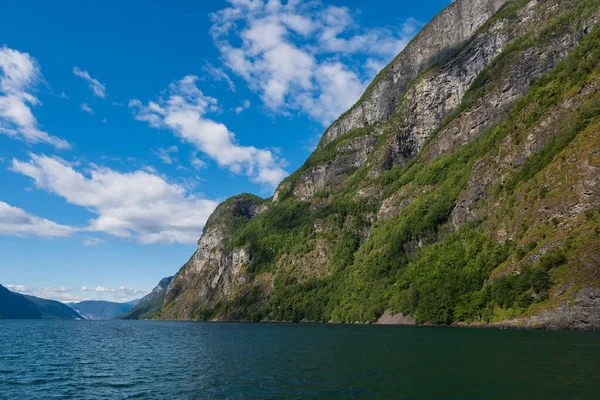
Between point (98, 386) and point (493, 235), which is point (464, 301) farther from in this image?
point (98, 386)

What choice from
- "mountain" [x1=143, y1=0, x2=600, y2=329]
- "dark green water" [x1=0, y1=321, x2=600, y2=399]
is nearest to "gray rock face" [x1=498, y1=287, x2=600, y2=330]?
"mountain" [x1=143, y1=0, x2=600, y2=329]

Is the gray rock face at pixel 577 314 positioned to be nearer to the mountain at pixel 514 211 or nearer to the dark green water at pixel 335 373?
the mountain at pixel 514 211

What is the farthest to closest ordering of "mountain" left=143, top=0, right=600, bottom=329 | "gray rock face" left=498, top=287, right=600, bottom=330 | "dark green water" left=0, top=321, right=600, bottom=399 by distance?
"mountain" left=143, top=0, right=600, bottom=329
"gray rock face" left=498, top=287, right=600, bottom=330
"dark green water" left=0, top=321, right=600, bottom=399

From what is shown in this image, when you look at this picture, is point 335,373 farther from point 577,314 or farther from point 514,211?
point 514,211

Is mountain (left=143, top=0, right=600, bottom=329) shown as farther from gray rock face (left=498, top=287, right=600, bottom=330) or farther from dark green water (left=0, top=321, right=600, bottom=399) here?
dark green water (left=0, top=321, right=600, bottom=399)

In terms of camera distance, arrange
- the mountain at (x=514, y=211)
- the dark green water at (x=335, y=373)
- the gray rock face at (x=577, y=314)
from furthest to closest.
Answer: the mountain at (x=514, y=211)
the gray rock face at (x=577, y=314)
the dark green water at (x=335, y=373)

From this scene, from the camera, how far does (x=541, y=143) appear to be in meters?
123

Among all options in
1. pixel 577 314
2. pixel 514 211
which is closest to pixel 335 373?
pixel 577 314

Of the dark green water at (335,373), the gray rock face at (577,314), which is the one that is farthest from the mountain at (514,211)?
the dark green water at (335,373)

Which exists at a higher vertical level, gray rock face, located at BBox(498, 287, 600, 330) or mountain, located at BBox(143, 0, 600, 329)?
mountain, located at BBox(143, 0, 600, 329)

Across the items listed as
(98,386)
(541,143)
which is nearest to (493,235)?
(541,143)

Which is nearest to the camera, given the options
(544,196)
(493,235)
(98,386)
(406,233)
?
(98,386)

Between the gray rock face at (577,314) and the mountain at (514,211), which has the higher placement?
the mountain at (514,211)

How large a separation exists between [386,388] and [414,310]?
107177 mm
